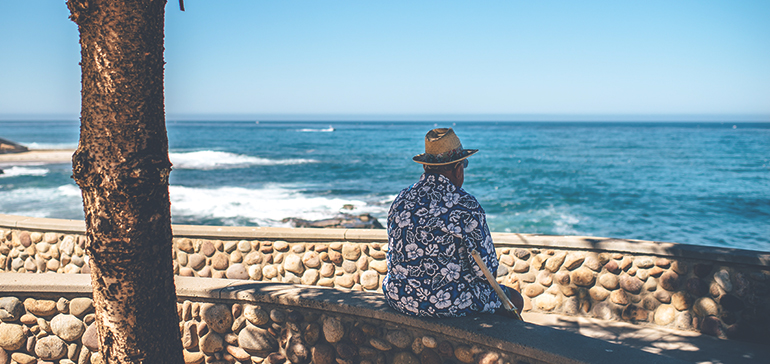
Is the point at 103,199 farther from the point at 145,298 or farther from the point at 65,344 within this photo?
the point at 65,344

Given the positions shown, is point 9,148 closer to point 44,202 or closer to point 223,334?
point 44,202

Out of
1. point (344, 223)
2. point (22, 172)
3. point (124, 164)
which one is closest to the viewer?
point (124, 164)

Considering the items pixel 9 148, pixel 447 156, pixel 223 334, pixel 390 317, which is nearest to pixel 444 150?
pixel 447 156

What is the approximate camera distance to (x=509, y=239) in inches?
206

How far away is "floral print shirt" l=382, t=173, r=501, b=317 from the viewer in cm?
282

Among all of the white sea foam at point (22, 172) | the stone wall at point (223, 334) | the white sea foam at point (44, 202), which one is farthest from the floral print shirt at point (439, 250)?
the white sea foam at point (22, 172)

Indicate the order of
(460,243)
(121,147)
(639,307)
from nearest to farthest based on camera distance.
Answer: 1. (121,147)
2. (460,243)
3. (639,307)

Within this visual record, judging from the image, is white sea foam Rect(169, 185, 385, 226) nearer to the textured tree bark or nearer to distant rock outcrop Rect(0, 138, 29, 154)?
the textured tree bark

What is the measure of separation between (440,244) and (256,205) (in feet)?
61.5

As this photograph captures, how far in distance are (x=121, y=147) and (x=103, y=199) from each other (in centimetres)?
27

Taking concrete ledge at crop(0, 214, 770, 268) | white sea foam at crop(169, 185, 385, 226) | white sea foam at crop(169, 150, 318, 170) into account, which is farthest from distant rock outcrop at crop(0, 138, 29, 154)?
concrete ledge at crop(0, 214, 770, 268)

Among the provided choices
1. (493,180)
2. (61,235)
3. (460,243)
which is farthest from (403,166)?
(460,243)

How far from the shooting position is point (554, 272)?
5059 mm

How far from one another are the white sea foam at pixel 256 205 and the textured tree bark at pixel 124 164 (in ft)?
45.0
